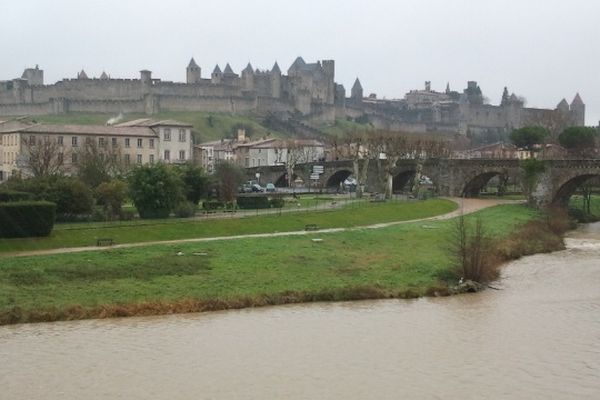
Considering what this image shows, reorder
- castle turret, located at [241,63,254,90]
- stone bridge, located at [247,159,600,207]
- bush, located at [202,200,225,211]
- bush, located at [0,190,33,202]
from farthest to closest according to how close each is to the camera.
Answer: castle turret, located at [241,63,254,90]
stone bridge, located at [247,159,600,207]
bush, located at [202,200,225,211]
bush, located at [0,190,33,202]

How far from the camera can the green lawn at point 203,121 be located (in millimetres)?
106275

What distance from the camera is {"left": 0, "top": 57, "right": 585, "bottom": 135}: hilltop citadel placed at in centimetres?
11656

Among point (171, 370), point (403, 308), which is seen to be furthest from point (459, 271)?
point (171, 370)

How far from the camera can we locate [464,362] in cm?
1797

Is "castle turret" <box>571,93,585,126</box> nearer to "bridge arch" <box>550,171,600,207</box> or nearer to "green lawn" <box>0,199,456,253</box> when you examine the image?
"bridge arch" <box>550,171,600,207</box>

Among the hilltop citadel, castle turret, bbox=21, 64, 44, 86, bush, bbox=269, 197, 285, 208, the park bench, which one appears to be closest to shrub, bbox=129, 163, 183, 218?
the park bench

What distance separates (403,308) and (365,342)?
4.08 metres

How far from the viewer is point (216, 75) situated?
134 metres

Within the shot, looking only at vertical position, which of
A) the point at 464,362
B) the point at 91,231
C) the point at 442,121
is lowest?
the point at 464,362

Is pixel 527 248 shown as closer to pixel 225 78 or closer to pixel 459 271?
pixel 459 271

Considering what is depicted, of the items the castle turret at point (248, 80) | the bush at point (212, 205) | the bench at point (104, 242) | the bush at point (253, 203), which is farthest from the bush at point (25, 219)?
the castle turret at point (248, 80)

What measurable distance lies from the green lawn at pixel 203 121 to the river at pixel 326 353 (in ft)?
269

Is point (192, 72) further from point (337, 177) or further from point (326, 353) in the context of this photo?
point (326, 353)

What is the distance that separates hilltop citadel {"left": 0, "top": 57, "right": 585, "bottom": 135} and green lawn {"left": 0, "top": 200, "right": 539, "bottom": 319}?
80.5 metres
